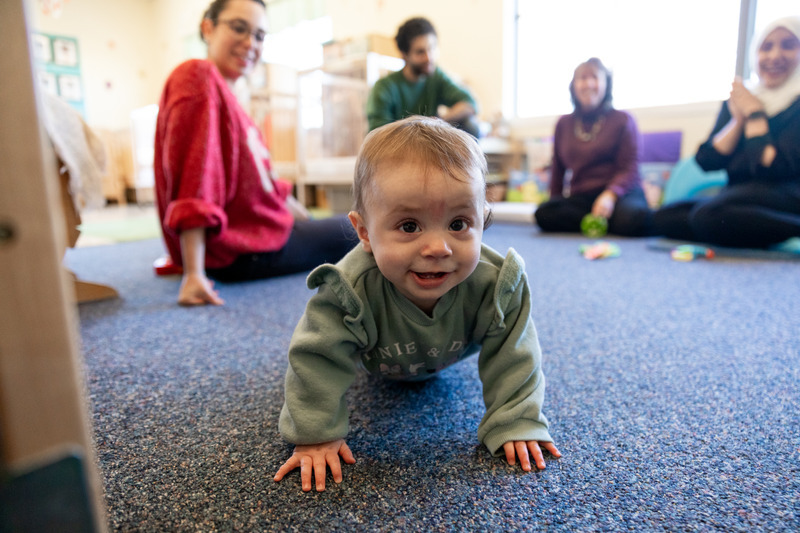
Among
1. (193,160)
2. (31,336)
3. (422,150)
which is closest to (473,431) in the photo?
(422,150)

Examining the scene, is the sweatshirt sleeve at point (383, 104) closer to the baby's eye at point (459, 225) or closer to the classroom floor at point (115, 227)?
the classroom floor at point (115, 227)

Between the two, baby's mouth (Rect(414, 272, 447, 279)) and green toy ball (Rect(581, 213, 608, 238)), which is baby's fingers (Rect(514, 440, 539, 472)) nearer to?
baby's mouth (Rect(414, 272, 447, 279))

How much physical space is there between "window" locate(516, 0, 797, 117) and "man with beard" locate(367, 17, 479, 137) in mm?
977

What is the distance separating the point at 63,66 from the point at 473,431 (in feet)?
18.6

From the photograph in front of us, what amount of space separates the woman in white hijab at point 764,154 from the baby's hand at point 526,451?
4.79 feet

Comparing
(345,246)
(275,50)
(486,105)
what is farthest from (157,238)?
(275,50)

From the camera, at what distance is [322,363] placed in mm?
524

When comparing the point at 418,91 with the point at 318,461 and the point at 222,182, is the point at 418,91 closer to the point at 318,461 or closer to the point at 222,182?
the point at 222,182

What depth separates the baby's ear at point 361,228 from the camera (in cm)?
56

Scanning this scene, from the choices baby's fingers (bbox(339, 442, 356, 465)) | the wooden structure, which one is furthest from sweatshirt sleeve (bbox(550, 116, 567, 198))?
the wooden structure

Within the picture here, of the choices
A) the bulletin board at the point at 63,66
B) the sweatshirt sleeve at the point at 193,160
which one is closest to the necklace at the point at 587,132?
the sweatshirt sleeve at the point at 193,160

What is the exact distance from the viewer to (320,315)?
20.7 inches

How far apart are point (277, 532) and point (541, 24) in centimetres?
314

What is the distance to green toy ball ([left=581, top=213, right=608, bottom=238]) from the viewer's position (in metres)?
2.09
